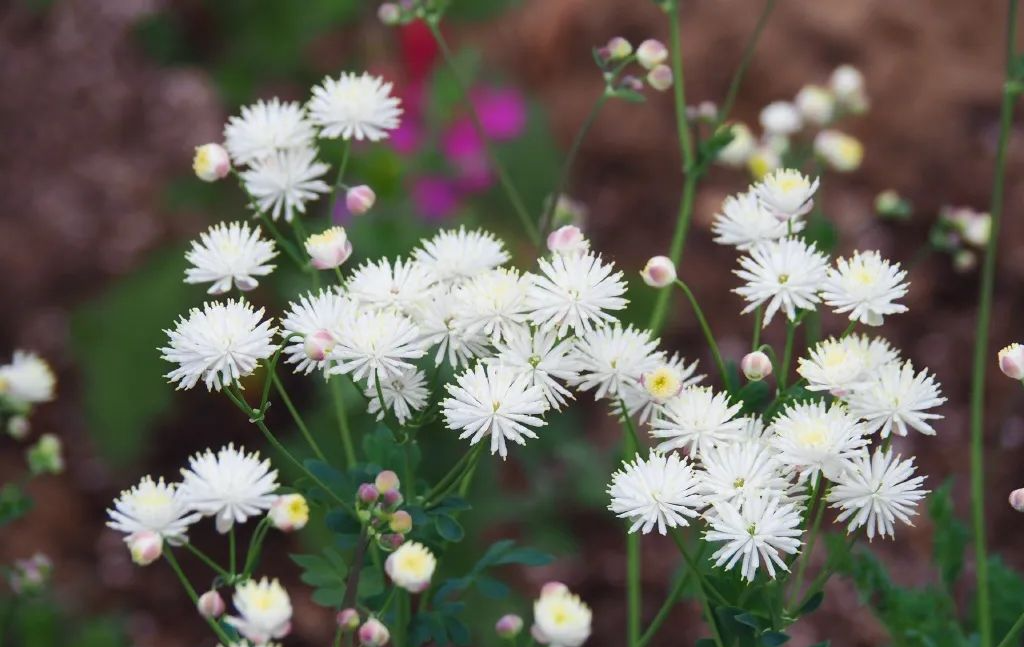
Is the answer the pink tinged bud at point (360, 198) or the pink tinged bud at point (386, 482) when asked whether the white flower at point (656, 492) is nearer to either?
the pink tinged bud at point (386, 482)

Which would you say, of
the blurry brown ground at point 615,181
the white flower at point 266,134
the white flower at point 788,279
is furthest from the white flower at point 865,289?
the blurry brown ground at point 615,181

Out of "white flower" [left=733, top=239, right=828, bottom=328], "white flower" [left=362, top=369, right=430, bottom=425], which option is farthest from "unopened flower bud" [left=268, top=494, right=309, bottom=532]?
"white flower" [left=733, top=239, right=828, bottom=328]

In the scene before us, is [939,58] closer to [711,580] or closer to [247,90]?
[247,90]

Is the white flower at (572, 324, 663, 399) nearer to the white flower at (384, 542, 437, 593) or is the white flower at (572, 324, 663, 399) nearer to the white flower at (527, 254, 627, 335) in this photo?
the white flower at (527, 254, 627, 335)

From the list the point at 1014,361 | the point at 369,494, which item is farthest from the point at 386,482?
the point at 1014,361

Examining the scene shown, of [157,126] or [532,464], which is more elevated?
[157,126]

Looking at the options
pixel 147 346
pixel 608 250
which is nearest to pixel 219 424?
pixel 147 346
